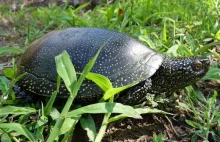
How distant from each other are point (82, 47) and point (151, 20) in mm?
1447

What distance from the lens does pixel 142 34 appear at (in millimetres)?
3043

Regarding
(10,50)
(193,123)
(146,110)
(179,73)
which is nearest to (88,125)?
(146,110)

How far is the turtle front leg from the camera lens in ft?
7.44

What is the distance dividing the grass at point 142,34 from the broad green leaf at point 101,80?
0.04ft

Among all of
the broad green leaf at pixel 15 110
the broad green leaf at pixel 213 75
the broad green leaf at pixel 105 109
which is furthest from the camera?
the broad green leaf at pixel 213 75

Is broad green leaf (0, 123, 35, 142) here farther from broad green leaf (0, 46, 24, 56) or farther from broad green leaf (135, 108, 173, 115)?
broad green leaf (0, 46, 24, 56)

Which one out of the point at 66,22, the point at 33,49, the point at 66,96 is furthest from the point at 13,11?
the point at 66,96

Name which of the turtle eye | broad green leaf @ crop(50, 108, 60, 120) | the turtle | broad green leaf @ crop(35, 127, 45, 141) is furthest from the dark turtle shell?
broad green leaf @ crop(35, 127, 45, 141)

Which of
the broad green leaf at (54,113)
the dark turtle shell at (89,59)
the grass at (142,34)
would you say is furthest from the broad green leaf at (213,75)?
the broad green leaf at (54,113)

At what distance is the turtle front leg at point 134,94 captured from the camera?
2.27m

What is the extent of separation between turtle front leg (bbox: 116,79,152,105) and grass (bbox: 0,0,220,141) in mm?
153

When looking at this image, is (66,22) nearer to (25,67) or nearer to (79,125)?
(25,67)

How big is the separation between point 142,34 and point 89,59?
0.91 meters

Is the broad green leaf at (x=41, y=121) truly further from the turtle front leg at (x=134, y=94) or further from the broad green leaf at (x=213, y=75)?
the broad green leaf at (x=213, y=75)
